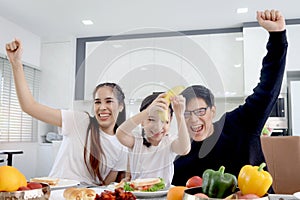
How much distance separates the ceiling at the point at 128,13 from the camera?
349 cm

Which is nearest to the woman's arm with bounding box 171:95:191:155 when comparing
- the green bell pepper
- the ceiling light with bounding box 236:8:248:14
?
the green bell pepper

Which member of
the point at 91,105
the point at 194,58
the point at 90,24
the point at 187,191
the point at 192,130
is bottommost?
the point at 187,191

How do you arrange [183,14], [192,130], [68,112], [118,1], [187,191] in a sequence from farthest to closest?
[183,14] < [118,1] < [68,112] < [192,130] < [187,191]

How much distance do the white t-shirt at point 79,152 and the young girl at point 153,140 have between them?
2.7 inches

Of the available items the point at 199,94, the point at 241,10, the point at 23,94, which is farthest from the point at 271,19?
the point at 241,10

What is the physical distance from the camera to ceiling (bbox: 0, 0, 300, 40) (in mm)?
3494

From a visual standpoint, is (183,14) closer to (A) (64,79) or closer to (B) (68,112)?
(A) (64,79)

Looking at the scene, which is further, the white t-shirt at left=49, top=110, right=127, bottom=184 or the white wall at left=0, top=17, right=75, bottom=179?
the white wall at left=0, top=17, right=75, bottom=179

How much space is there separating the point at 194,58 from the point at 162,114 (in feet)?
0.76

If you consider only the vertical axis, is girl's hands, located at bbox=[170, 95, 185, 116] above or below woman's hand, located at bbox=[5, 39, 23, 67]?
below

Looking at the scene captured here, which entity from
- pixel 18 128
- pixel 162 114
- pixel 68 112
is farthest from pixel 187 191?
pixel 18 128

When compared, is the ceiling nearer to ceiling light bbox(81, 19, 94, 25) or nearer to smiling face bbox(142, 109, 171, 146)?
ceiling light bbox(81, 19, 94, 25)

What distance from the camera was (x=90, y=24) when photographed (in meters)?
4.19

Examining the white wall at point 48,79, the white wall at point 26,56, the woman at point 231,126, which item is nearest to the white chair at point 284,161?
the woman at point 231,126
